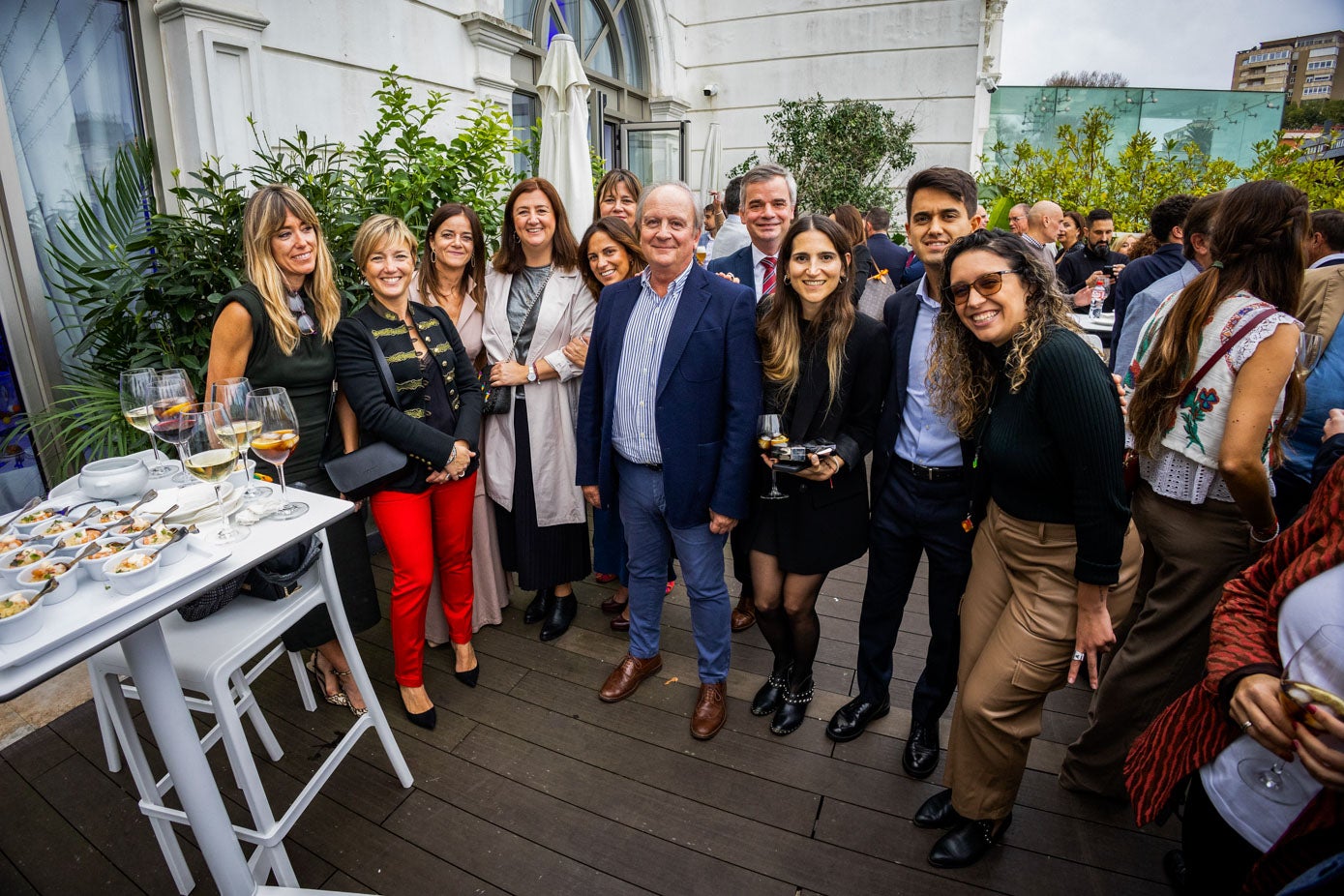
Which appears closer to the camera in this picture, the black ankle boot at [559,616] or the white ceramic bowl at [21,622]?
the white ceramic bowl at [21,622]

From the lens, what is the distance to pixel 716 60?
12539 mm

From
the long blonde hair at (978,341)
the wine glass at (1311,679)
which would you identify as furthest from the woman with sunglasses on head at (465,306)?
the wine glass at (1311,679)

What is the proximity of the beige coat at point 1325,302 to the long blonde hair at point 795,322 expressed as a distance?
6.65ft

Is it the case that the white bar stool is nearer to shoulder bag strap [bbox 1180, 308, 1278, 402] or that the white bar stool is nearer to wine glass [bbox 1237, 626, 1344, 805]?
wine glass [bbox 1237, 626, 1344, 805]

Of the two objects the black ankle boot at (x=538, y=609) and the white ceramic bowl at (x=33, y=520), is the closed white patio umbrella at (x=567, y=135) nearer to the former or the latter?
the black ankle boot at (x=538, y=609)

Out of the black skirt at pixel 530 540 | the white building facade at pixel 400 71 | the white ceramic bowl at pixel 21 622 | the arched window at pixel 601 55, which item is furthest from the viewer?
the arched window at pixel 601 55

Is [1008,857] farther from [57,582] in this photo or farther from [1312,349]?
[57,582]

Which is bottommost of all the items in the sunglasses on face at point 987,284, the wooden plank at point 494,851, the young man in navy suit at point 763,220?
the wooden plank at point 494,851

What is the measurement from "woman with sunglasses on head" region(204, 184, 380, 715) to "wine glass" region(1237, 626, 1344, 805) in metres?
2.52

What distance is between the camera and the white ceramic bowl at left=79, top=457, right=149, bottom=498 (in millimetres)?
1885

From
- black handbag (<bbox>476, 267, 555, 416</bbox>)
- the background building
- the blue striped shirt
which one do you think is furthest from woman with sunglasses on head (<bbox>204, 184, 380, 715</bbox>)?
the background building

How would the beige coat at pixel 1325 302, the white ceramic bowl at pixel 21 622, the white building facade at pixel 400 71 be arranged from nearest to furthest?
the white ceramic bowl at pixel 21 622 → the beige coat at pixel 1325 302 → the white building facade at pixel 400 71

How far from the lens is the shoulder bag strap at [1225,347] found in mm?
1872

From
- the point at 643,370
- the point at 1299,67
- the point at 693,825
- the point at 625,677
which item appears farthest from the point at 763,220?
the point at 1299,67
